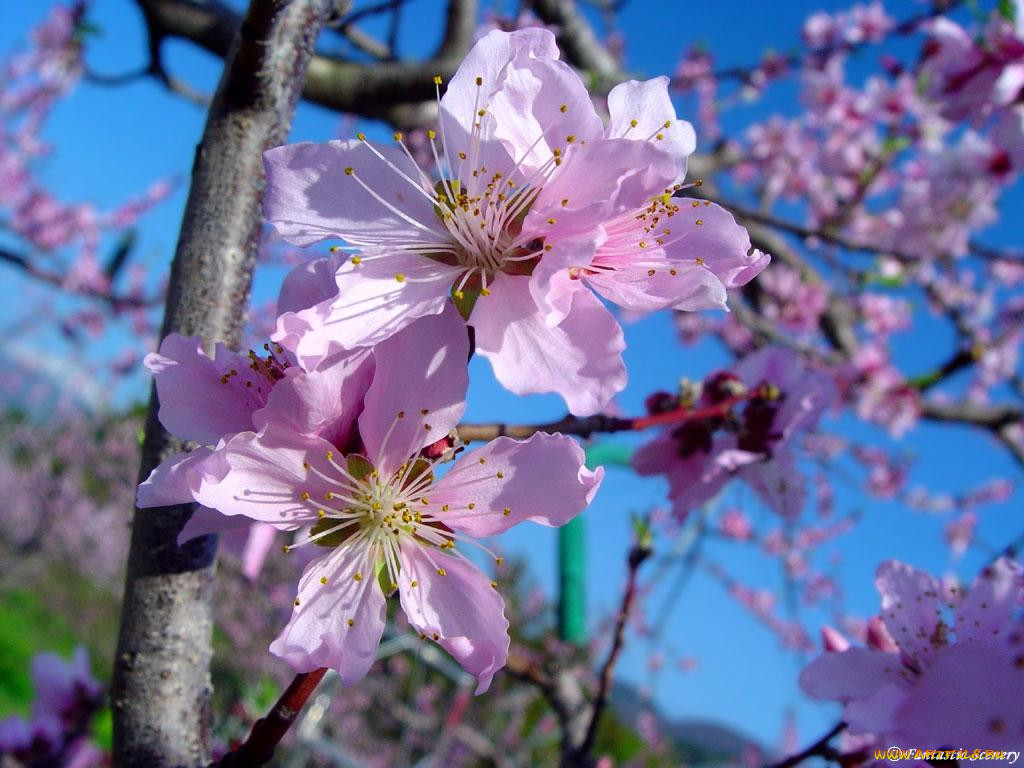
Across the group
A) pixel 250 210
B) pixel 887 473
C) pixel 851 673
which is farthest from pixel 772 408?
pixel 887 473

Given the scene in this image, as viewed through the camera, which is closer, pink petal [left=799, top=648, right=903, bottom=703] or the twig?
pink petal [left=799, top=648, right=903, bottom=703]

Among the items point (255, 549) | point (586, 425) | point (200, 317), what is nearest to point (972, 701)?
point (586, 425)

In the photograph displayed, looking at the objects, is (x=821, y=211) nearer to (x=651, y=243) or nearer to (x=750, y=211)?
(x=750, y=211)

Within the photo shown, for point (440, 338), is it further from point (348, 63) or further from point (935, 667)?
point (348, 63)

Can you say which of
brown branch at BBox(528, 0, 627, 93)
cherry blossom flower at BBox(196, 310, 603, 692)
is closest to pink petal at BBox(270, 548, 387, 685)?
cherry blossom flower at BBox(196, 310, 603, 692)

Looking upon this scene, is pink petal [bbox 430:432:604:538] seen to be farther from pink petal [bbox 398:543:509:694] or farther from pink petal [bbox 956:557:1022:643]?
pink petal [bbox 956:557:1022:643]

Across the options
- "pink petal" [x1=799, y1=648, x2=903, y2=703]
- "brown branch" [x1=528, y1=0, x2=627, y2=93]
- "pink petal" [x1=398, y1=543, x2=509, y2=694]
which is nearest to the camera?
"pink petal" [x1=398, y1=543, x2=509, y2=694]
